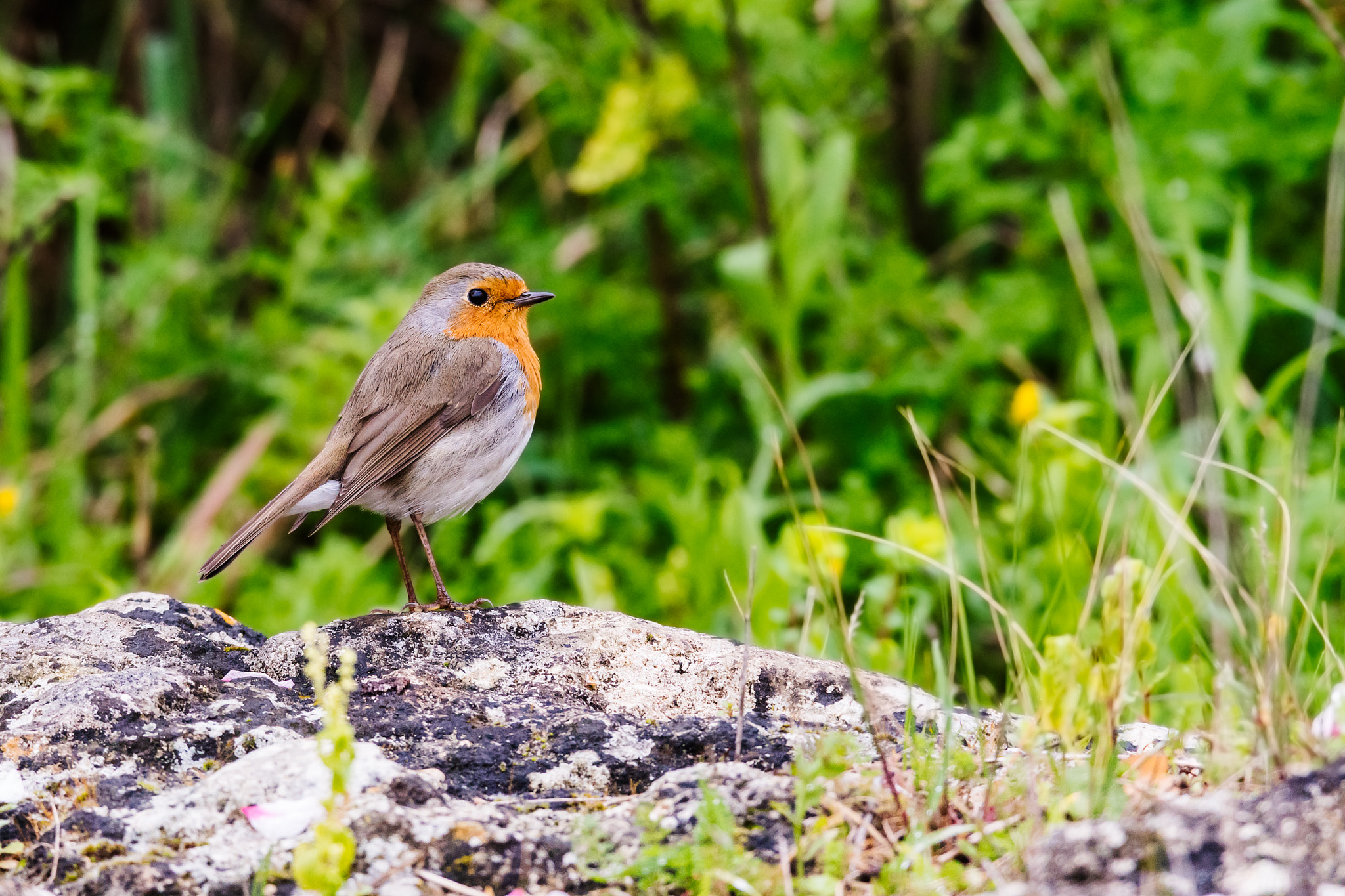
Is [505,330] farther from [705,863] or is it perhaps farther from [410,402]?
[705,863]

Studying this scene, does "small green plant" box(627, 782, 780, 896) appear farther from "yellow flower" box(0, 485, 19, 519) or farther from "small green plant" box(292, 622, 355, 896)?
"yellow flower" box(0, 485, 19, 519)

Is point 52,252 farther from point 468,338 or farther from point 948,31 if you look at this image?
point 948,31

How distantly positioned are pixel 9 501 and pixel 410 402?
2217 millimetres

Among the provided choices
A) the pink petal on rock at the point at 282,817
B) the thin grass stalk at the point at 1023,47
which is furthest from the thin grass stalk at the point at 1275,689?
the thin grass stalk at the point at 1023,47

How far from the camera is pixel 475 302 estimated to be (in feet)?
13.1

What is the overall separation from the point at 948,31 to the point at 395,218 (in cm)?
292

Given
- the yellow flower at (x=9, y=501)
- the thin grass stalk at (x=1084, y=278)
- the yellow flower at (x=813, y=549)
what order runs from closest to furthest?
the thin grass stalk at (x=1084, y=278)
the yellow flower at (x=813, y=549)
the yellow flower at (x=9, y=501)

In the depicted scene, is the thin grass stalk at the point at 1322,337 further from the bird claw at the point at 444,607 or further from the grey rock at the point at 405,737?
the bird claw at the point at 444,607

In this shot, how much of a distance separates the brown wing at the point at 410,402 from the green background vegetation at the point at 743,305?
1.06m

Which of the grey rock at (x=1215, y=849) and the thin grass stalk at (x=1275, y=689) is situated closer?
the grey rock at (x=1215, y=849)

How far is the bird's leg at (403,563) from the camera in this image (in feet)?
11.4

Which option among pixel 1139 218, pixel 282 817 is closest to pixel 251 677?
pixel 282 817

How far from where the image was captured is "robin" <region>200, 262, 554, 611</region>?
3529 millimetres

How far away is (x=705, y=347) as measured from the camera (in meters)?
6.19
